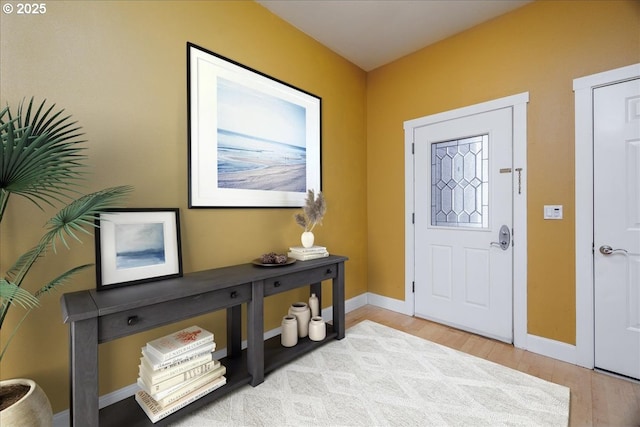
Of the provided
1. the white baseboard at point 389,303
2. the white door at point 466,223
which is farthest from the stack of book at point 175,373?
the white door at point 466,223

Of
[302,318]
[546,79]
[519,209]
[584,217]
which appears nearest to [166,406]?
[302,318]

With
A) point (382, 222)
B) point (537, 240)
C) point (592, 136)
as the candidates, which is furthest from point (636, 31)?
point (382, 222)

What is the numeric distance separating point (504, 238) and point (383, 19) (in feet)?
7.27

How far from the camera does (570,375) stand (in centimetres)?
201

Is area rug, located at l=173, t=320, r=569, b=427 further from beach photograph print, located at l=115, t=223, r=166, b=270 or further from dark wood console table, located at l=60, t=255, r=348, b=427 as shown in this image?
beach photograph print, located at l=115, t=223, r=166, b=270

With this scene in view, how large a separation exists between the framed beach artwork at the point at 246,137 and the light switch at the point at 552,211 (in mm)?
1951

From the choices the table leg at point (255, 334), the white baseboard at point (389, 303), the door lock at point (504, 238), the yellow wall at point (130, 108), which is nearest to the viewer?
the yellow wall at point (130, 108)

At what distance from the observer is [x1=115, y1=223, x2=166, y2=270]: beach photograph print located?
1615 millimetres

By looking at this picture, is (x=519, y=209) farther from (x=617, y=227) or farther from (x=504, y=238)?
(x=617, y=227)

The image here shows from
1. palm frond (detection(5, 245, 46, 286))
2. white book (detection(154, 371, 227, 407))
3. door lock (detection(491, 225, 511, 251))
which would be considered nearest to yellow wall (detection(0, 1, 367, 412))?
palm frond (detection(5, 245, 46, 286))

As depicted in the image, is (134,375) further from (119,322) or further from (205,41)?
(205,41)

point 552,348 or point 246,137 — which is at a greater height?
→ point 246,137

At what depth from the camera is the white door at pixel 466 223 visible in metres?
2.51

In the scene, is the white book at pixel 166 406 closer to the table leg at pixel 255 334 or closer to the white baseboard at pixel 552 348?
the table leg at pixel 255 334
